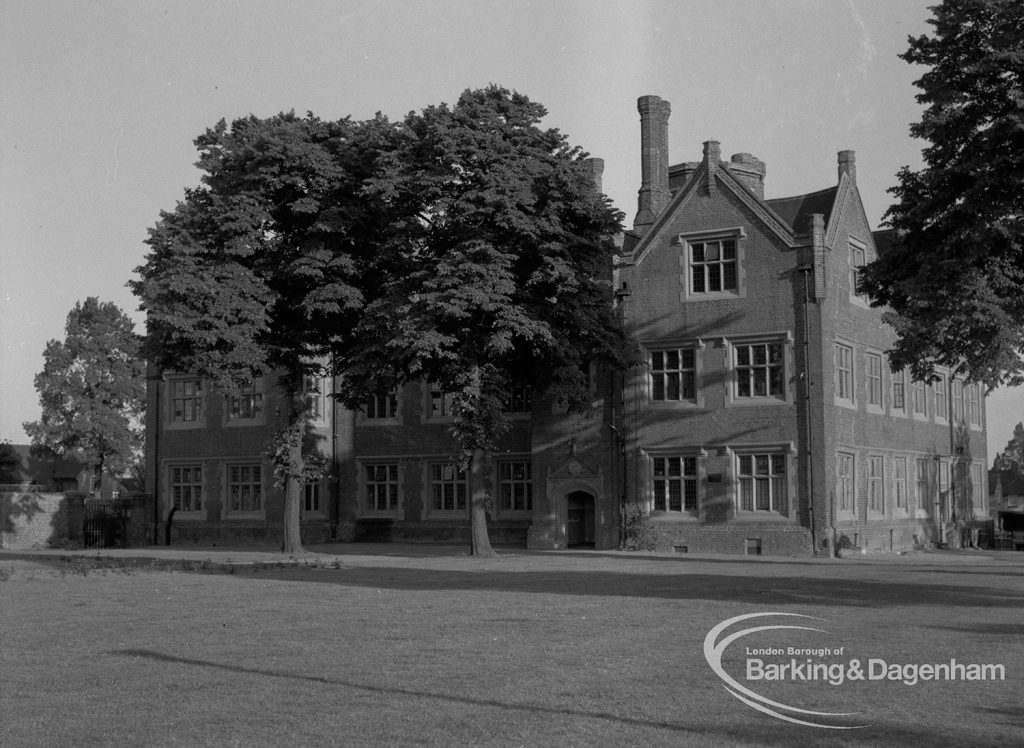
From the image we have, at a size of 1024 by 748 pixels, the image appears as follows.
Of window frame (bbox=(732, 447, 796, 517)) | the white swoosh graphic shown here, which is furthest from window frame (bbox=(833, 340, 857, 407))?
the white swoosh graphic

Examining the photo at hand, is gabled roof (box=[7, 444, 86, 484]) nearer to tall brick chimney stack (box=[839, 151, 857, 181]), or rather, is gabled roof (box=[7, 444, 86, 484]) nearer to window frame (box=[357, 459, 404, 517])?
window frame (box=[357, 459, 404, 517])

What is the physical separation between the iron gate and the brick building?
401 inches

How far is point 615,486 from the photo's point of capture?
40219 millimetres

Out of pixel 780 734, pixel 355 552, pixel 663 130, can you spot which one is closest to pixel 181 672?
pixel 780 734

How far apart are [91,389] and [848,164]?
50818 mm

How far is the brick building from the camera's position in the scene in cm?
3719

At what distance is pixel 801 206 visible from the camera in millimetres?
41031

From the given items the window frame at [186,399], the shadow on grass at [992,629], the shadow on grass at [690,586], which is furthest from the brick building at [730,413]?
the shadow on grass at [992,629]

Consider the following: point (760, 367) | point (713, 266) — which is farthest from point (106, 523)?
point (760, 367)

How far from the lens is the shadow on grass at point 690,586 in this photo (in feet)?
62.7

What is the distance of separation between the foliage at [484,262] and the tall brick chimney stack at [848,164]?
32.9 feet

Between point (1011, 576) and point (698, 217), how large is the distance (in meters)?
17.4

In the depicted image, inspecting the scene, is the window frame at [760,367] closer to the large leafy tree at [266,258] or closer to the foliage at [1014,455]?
the large leafy tree at [266,258]

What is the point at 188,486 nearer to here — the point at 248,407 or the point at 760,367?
the point at 248,407
